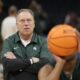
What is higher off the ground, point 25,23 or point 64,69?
point 25,23

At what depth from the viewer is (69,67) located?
4.44 m

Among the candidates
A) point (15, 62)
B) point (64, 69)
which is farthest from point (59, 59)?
point (15, 62)

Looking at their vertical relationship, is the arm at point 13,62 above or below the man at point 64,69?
below

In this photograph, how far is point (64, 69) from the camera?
4.50m

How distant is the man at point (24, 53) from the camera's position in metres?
5.46

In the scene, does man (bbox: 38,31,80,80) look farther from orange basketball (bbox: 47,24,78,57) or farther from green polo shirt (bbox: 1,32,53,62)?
green polo shirt (bbox: 1,32,53,62)

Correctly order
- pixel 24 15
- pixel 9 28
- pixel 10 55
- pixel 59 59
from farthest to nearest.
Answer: pixel 9 28
pixel 24 15
pixel 10 55
pixel 59 59

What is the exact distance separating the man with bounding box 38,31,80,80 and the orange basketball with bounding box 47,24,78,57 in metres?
0.05

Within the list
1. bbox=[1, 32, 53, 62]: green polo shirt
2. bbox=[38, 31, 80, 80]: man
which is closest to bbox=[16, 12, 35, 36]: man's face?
bbox=[1, 32, 53, 62]: green polo shirt

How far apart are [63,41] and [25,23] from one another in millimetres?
1111

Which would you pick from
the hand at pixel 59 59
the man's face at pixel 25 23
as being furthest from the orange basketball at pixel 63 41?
the man's face at pixel 25 23

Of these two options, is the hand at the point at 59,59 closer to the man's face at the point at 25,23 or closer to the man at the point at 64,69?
the man at the point at 64,69

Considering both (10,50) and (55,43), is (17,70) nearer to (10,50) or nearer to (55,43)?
(10,50)

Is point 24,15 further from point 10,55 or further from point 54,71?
point 54,71
